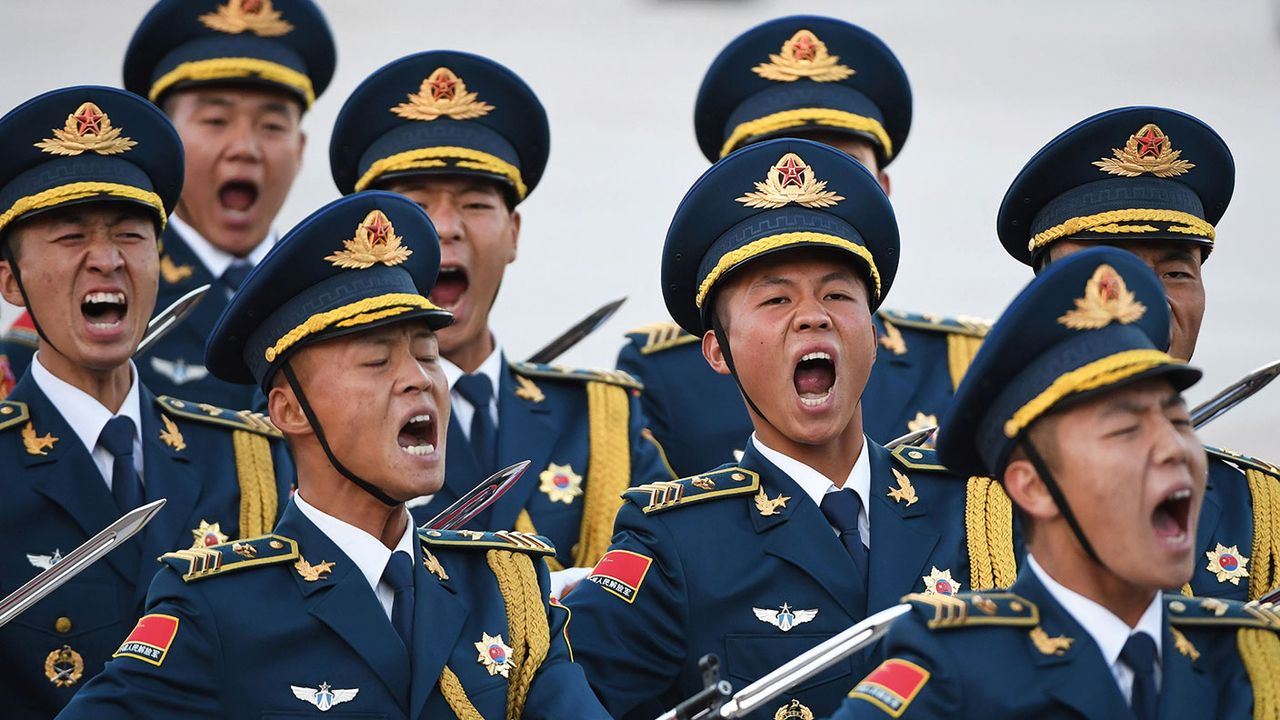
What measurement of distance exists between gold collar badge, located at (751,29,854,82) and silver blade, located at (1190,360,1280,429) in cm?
171

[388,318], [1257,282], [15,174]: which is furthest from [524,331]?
[388,318]

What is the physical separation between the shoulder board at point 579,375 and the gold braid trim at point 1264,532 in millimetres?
1883

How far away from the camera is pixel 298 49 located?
344 inches

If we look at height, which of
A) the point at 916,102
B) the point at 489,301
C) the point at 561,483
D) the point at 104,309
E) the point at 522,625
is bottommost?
the point at 916,102

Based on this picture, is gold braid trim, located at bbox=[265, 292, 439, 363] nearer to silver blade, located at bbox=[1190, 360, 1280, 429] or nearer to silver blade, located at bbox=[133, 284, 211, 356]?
silver blade, located at bbox=[133, 284, 211, 356]

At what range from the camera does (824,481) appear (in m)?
6.12

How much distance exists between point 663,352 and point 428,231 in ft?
6.13

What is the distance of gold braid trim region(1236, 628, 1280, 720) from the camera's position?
5027mm

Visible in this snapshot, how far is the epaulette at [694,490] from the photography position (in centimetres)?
609


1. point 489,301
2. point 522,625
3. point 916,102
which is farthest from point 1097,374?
point 916,102

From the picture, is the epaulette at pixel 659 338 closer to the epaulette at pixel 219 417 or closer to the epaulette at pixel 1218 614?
the epaulette at pixel 219 417

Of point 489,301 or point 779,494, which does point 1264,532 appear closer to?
point 779,494

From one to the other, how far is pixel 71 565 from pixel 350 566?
2.49 ft

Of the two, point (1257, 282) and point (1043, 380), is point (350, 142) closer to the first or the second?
point (1043, 380)
